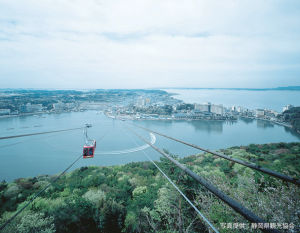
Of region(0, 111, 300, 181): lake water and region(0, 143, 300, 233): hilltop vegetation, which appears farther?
region(0, 111, 300, 181): lake water

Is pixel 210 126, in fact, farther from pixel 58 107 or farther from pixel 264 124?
pixel 58 107

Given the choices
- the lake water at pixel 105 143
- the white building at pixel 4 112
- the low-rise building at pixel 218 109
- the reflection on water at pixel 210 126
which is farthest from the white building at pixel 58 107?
the low-rise building at pixel 218 109

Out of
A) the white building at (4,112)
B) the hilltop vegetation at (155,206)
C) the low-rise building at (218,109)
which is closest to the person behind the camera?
the hilltop vegetation at (155,206)

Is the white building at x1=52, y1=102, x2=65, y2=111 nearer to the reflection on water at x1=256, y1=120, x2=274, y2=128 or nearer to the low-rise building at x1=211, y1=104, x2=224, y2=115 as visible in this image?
the low-rise building at x1=211, y1=104, x2=224, y2=115

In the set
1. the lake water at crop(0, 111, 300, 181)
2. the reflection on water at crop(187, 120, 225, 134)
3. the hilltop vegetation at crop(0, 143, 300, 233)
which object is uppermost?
the hilltop vegetation at crop(0, 143, 300, 233)

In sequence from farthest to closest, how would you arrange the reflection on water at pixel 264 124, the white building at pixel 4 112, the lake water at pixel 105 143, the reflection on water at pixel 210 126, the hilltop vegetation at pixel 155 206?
the white building at pixel 4 112
the reflection on water at pixel 264 124
the reflection on water at pixel 210 126
the lake water at pixel 105 143
the hilltop vegetation at pixel 155 206

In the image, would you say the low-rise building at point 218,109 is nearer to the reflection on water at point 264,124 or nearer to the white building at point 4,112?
the reflection on water at point 264,124

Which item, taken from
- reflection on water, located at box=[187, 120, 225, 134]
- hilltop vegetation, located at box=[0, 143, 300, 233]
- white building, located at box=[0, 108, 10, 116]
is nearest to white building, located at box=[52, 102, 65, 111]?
white building, located at box=[0, 108, 10, 116]

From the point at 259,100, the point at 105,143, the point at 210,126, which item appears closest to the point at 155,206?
the point at 105,143

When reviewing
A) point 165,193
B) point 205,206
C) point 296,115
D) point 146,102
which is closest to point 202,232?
point 205,206
